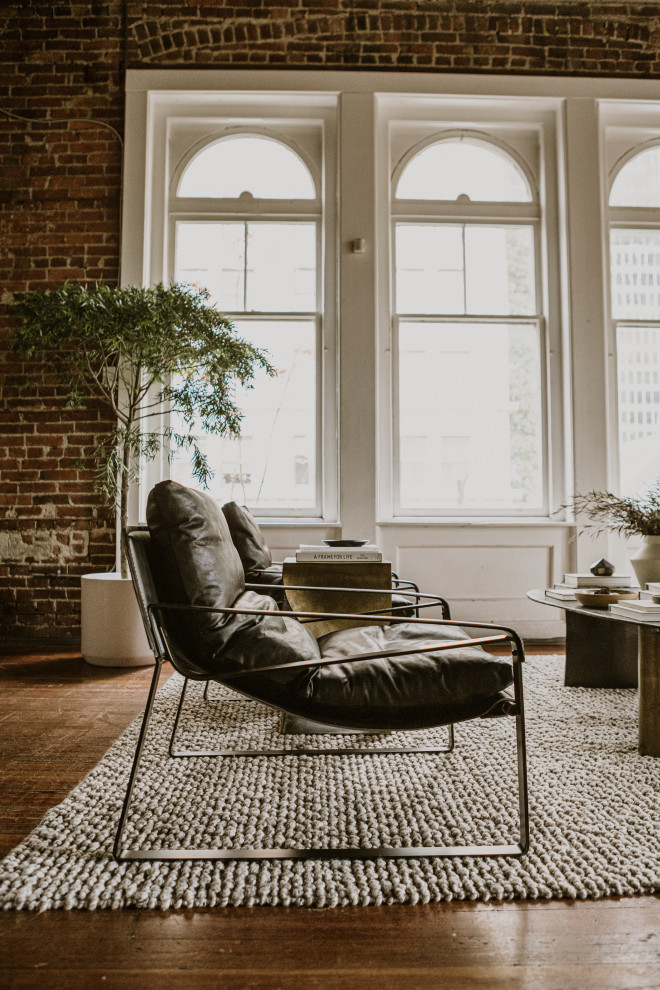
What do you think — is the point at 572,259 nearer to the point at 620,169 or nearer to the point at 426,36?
the point at 620,169

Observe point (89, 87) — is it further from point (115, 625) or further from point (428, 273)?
point (115, 625)

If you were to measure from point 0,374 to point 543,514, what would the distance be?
3.87 m

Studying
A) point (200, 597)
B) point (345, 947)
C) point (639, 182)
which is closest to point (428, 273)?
point (639, 182)

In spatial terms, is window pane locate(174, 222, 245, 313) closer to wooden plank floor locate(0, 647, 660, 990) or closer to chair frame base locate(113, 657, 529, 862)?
chair frame base locate(113, 657, 529, 862)

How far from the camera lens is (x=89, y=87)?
462cm

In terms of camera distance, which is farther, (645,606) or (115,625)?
(115,625)

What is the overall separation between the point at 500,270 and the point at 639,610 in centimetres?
338

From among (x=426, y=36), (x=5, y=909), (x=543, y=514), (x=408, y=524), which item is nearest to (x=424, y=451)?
(x=408, y=524)

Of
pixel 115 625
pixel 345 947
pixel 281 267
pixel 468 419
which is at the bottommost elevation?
pixel 345 947

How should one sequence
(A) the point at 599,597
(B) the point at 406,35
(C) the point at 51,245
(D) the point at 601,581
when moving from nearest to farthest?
(A) the point at 599,597
(D) the point at 601,581
(C) the point at 51,245
(B) the point at 406,35

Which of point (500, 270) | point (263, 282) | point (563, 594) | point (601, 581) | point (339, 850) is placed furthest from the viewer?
point (500, 270)

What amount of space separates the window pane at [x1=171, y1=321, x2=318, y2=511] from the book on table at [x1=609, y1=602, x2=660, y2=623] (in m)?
2.61

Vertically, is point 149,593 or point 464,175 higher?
point 464,175

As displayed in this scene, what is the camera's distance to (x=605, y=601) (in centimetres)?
261
